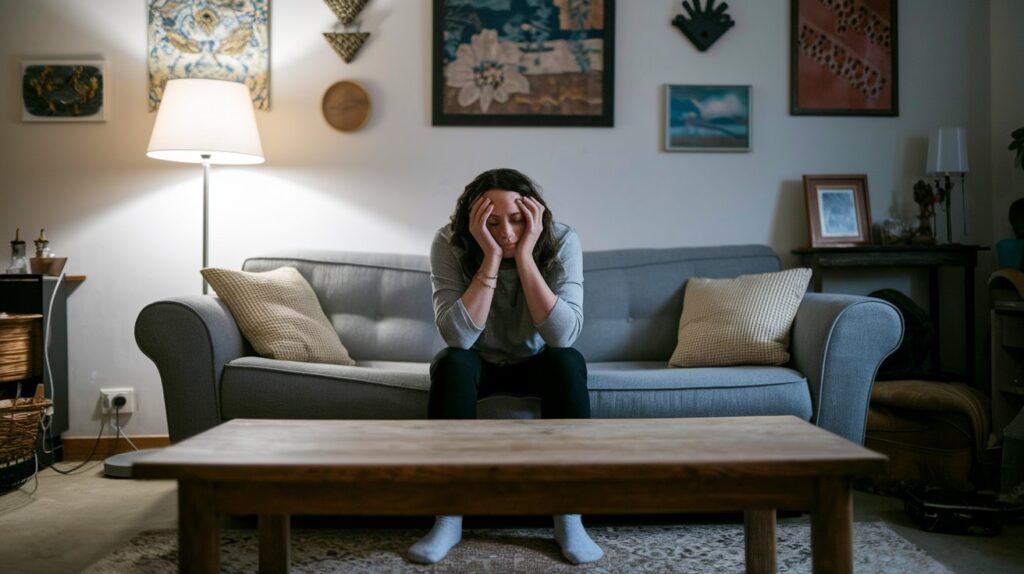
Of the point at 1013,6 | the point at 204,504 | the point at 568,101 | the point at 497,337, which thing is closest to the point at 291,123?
the point at 568,101

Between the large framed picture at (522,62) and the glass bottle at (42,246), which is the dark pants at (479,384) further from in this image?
the glass bottle at (42,246)

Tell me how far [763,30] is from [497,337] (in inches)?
76.2

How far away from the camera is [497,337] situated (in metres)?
2.00

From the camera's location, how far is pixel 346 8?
2963 millimetres

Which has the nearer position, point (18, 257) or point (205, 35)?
point (18, 257)

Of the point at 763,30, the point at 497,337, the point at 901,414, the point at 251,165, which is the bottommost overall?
the point at 901,414

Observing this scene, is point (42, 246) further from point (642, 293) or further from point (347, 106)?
point (642, 293)

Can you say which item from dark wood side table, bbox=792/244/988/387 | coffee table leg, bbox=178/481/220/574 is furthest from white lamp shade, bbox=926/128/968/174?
coffee table leg, bbox=178/481/220/574

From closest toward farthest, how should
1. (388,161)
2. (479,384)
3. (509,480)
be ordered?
1. (509,480)
2. (479,384)
3. (388,161)

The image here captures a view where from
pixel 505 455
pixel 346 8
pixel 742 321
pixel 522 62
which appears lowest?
pixel 505 455

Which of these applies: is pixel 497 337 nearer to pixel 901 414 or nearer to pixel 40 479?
pixel 901 414

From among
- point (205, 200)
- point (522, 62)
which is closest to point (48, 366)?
point (205, 200)

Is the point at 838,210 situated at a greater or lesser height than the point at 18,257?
greater

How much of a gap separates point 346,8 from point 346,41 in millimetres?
132
